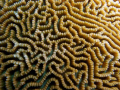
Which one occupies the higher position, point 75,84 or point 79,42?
point 79,42

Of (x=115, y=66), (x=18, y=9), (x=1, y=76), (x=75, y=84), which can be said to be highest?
(x=18, y=9)

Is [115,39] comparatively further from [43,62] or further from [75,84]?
[43,62]

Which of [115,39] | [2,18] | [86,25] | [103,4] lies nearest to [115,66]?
[115,39]

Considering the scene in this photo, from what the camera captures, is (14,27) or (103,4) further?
(103,4)

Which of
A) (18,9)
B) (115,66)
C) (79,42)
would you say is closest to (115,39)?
(115,66)

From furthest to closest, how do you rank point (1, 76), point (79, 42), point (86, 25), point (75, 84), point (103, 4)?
point (103, 4) < point (86, 25) < point (79, 42) < point (75, 84) < point (1, 76)

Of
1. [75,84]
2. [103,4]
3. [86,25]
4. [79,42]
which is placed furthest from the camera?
[103,4]
